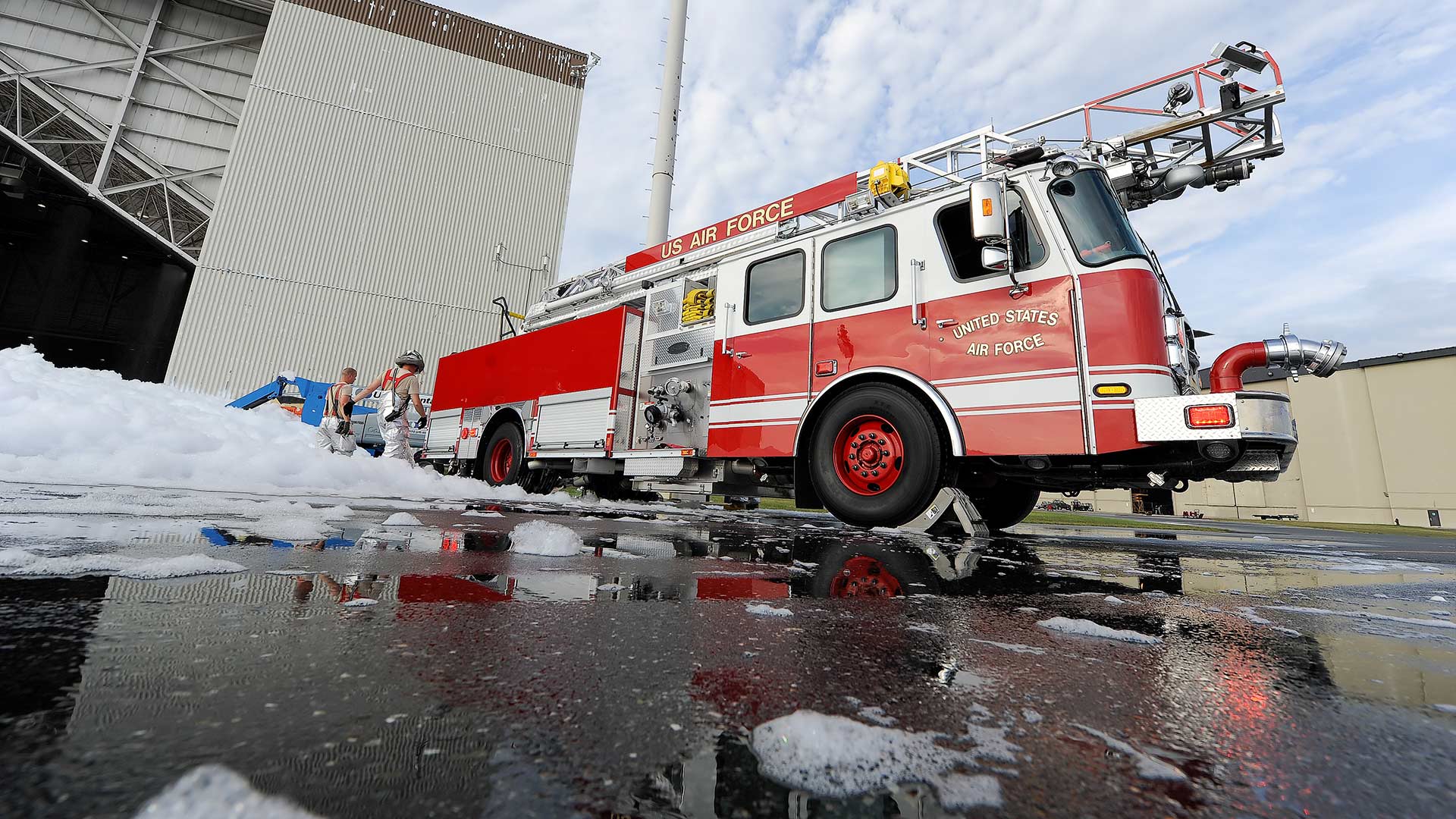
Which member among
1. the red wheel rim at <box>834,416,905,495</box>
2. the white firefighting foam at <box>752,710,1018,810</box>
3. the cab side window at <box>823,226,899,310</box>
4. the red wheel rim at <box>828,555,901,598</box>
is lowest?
the white firefighting foam at <box>752,710,1018,810</box>

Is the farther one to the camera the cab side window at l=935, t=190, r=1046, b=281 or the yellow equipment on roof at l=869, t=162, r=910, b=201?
the yellow equipment on roof at l=869, t=162, r=910, b=201

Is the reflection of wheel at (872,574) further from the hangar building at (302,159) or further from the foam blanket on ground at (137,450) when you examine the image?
the hangar building at (302,159)

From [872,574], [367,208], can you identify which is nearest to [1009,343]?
[872,574]

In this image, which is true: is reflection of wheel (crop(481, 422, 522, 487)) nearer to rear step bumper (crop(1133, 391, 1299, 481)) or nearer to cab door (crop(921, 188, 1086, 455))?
cab door (crop(921, 188, 1086, 455))

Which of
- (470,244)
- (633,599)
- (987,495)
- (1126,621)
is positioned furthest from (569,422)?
(470,244)

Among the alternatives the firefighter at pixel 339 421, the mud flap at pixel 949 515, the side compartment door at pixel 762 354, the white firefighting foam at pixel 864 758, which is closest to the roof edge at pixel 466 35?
the firefighter at pixel 339 421

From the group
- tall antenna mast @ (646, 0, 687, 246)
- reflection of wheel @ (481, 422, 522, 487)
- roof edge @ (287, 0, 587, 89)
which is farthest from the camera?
roof edge @ (287, 0, 587, 89)

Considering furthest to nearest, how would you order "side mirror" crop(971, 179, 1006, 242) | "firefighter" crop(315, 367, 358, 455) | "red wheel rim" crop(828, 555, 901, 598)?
"firefighter" crop(315, 367, 358, 455), "side mirror" crop(971, 179, 1006, 242), "red wheel rim" crop(828, 555, 901, 598)

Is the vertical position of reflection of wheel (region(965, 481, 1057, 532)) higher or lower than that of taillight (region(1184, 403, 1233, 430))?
lower

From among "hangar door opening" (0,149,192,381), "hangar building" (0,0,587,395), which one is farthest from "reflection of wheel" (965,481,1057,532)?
"hangar door opening" (0,149,192,381)

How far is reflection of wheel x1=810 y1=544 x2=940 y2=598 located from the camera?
1.94 m

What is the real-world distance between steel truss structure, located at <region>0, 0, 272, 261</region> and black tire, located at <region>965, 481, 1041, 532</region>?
72.0ft

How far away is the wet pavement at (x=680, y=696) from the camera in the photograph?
0.61 meters

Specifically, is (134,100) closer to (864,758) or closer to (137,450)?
(137,450)
